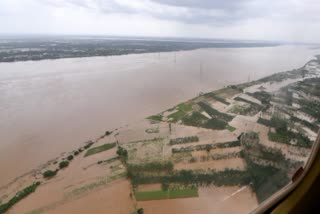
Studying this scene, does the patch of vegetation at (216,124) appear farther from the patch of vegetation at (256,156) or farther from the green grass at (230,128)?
the patch of vegetation at (256,156)

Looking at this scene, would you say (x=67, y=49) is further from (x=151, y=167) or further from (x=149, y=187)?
(x=149, y=187)

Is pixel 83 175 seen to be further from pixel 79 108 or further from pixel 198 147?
pixel 79 108

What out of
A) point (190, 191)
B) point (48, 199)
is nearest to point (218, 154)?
point (190, 191)

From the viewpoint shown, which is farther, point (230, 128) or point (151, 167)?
point (230, 128)

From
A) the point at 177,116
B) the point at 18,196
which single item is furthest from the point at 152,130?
the point at 18,196

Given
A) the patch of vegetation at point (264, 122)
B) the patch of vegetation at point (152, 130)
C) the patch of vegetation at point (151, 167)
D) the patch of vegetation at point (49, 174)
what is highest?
the patch of vegetation at point (264, 122)

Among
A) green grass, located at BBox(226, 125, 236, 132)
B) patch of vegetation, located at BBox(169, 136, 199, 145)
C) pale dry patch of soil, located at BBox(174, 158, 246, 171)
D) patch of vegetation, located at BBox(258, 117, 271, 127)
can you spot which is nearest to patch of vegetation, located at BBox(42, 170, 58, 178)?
pale dry patch of soil, located at BBox(174, 158, 246, 171)

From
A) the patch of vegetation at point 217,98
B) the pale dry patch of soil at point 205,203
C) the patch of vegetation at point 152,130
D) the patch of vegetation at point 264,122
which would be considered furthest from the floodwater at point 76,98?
the pale dry patch of soil at point 205,203
